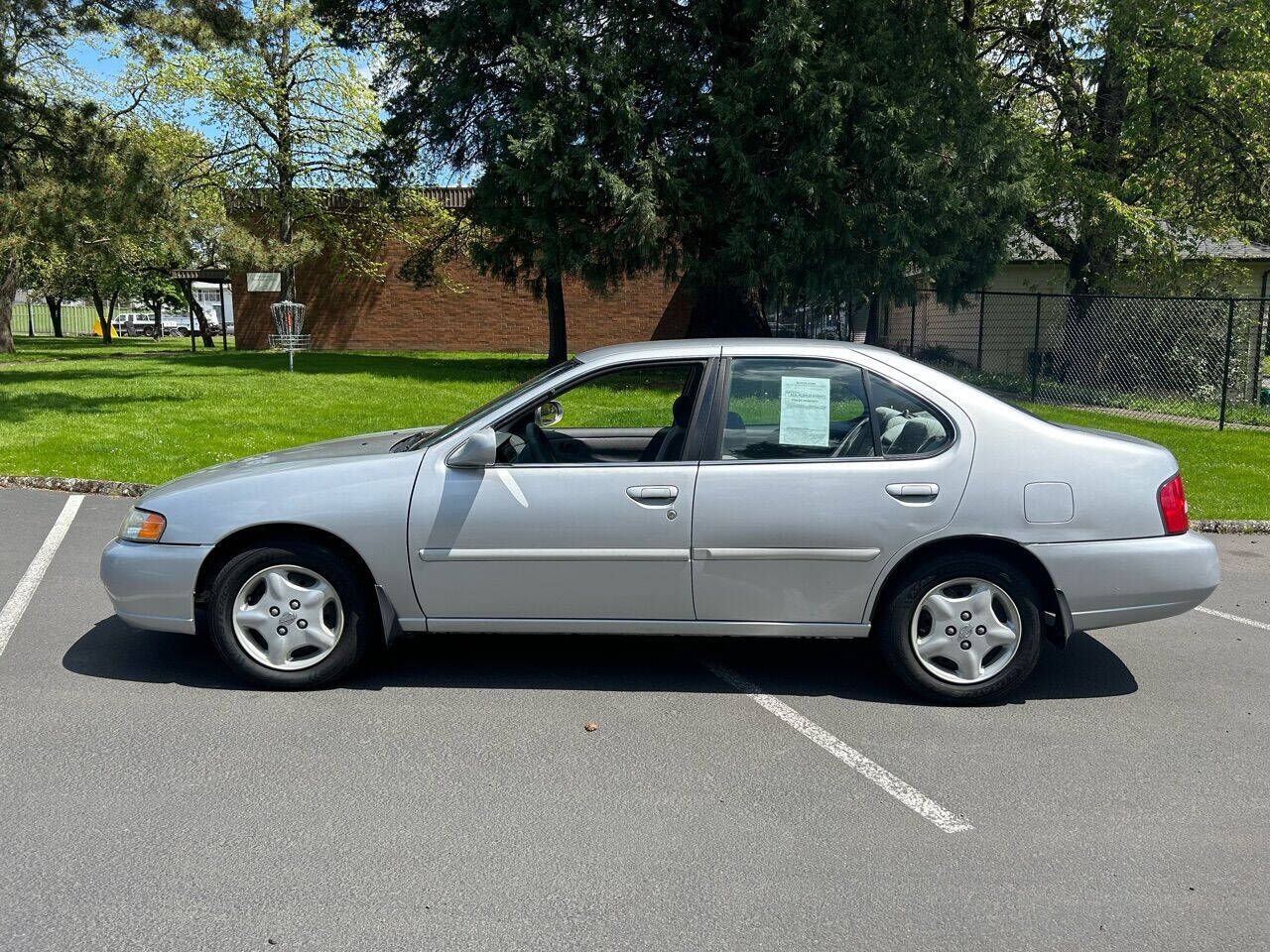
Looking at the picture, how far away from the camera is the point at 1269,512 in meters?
9.71

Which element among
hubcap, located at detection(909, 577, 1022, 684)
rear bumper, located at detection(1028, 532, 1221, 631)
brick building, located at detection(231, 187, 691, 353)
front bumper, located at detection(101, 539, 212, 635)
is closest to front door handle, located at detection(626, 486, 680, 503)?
hubcap, located at detection(909, 577, 1022, 684)

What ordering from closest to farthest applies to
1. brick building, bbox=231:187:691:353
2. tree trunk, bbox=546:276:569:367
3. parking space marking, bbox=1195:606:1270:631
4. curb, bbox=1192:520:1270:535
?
parking space marking, bbox=1195:606:1270:631 → curb, bbox=1192:520:1270:535 → tree trunk, bbox=546:276:569:367 → brick building, bbox=231:187:691:353

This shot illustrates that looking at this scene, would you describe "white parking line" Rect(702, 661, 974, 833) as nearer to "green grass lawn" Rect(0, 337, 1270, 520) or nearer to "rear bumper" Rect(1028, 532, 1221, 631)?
"rear bumper" Rect(1028, 532, 1221, 631)

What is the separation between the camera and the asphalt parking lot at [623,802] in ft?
10.5

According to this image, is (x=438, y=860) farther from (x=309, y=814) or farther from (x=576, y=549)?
(x=576, y=549)

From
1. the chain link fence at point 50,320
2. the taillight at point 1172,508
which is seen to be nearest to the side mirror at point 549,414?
the taillight at point 1172,508

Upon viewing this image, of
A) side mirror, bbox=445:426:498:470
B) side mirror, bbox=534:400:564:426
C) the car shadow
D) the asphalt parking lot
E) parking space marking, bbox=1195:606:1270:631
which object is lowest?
the asphalt parking lot

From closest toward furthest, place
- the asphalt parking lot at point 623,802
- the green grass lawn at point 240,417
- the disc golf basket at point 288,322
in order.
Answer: the asphalt parking lot at point 623,802, the green grass lawn at point 240,417, the disc golf basket at point 288,322

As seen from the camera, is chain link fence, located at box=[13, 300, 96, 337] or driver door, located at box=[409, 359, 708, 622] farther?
chain link fence, located at box=[13, 300, 96, 337]

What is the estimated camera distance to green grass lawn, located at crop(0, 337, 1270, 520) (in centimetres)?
1117

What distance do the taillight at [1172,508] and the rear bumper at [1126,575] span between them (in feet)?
0.15

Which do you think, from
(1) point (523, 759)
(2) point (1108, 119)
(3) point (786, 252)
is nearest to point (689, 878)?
(1) point (523, 759)

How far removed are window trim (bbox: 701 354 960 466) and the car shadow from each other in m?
1.10

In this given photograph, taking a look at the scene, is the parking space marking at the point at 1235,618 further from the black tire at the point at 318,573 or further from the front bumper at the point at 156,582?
the front bumper at the point at 156,582
